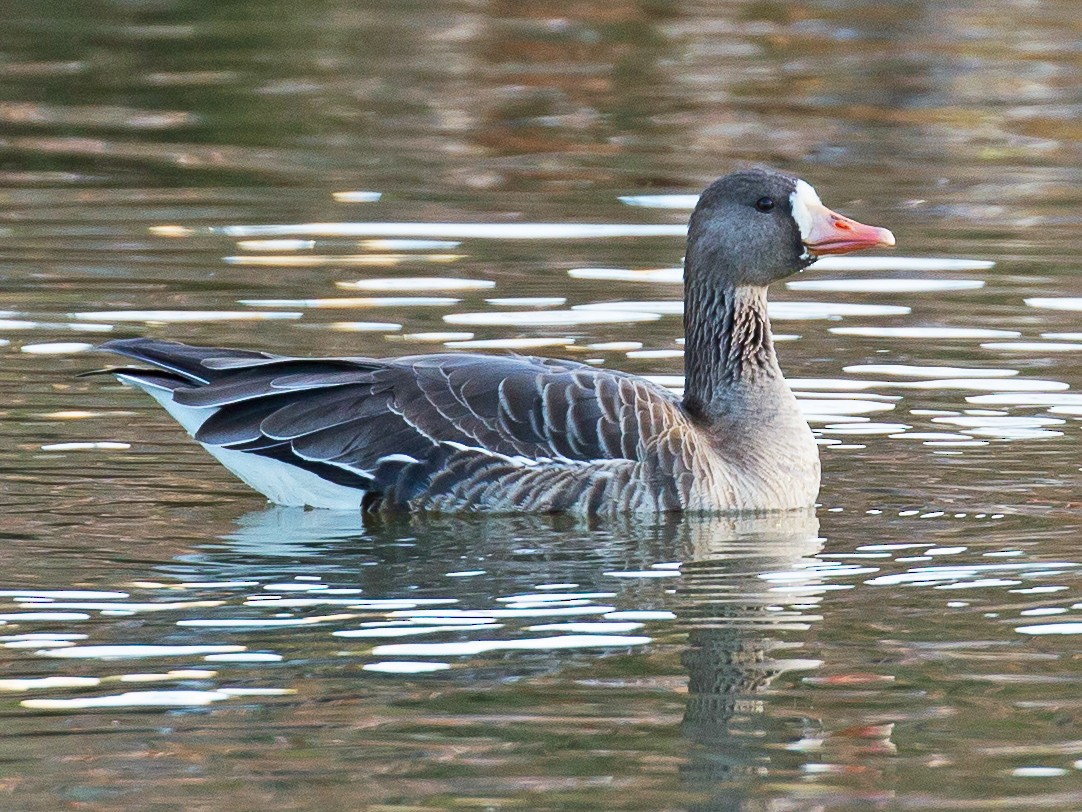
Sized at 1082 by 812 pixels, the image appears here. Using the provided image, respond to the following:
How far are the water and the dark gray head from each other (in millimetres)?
1127

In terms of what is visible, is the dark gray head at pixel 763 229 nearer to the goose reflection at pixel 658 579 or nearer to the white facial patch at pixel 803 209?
the white facial patch at pixel 803 209

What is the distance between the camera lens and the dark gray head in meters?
10.9

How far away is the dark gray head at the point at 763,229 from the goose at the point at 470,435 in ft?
0.78

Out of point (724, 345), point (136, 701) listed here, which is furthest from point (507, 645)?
point (724, 345)

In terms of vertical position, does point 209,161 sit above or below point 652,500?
above

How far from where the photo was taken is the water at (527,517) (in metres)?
7.02

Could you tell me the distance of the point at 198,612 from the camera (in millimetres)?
8547

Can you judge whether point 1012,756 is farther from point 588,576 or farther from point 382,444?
point 382,444

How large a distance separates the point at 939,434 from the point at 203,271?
601cm

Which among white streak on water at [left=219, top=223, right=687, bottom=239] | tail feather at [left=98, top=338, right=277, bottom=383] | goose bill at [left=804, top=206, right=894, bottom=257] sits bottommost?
tail feather at [left=98, top=338, right=277, bottom=383]

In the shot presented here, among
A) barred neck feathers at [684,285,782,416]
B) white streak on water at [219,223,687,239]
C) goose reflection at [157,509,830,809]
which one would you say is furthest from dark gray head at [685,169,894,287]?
white streak on water at [219,223,687,239]

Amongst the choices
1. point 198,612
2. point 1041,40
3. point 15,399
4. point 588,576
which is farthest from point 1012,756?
point 1041,40

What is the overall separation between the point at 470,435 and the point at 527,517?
0.46m

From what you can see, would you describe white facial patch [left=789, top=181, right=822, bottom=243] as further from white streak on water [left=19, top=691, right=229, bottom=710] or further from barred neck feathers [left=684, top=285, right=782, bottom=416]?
white streak on water [left=19, top=691, right=229, bottom=710]
